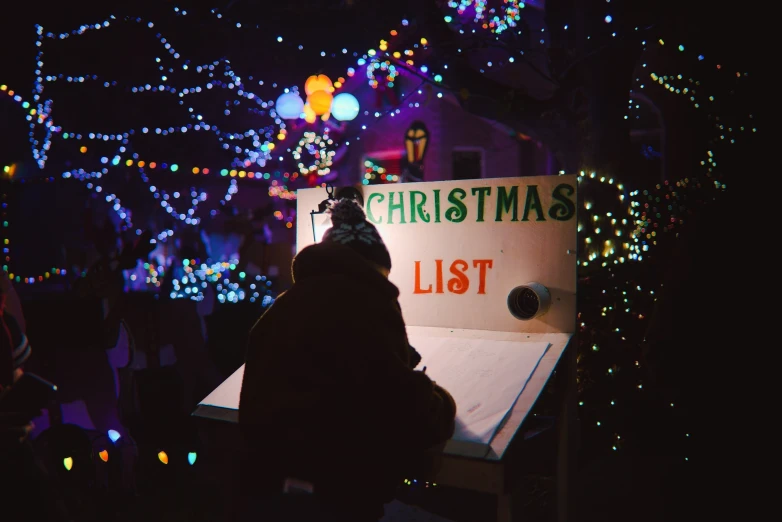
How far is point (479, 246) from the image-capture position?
3393 millimetres

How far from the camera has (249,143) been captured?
55.0 ft

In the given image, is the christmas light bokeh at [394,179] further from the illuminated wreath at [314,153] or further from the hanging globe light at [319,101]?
the hanging globe light at [319,101]

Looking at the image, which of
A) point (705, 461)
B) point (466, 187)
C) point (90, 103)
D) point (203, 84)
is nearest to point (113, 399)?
point (466, 187)

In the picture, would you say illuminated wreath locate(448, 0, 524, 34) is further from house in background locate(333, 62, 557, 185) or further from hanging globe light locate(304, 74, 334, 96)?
house in background locate(333, 62, 557, 185)

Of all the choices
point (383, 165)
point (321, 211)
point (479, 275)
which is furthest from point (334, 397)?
point (383, 165)

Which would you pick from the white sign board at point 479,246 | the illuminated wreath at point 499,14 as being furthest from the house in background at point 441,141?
the white sign board at point 479,246

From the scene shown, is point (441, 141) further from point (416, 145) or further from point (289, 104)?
point (289, 104)

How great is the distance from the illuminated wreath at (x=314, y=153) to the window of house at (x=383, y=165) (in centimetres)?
100

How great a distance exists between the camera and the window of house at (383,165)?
607 inches

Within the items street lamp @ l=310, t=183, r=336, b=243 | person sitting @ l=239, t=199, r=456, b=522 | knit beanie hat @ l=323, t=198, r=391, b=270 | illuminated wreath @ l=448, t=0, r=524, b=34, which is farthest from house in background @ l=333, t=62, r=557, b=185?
person sitting @ l=239, t=199, r=456, b=522

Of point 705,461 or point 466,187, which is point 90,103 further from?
point 705,461

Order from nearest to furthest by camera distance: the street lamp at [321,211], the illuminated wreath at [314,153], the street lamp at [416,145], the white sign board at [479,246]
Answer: the white sign board at [479,246]
the street lamp at [321,211]
the street lamp at [416,145]
the illuminated wreath at [314,153]

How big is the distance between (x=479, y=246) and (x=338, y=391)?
1.59 meters

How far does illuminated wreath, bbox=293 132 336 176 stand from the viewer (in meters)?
14.9
